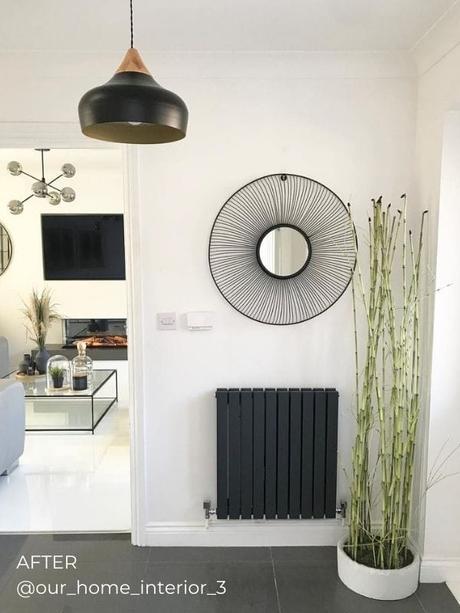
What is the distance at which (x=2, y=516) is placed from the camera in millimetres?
3049

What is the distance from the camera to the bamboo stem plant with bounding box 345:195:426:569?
2285 mm

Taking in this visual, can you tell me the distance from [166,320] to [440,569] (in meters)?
1.81

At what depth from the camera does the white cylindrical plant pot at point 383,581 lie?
230cm

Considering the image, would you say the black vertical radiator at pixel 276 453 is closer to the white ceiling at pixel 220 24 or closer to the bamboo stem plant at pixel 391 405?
the bamboo stem plant at pixel 391 405

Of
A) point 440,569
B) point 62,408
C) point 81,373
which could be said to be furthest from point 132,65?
point 62,408

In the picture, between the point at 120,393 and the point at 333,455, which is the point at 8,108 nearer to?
the point at 333,455

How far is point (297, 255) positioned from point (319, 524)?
1.45m

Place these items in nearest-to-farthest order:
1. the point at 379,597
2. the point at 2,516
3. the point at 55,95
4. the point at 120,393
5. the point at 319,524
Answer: the point at 379,597 → the point at 55,95 → the point at 319,524 → the point at 2,516 → the point at 120,393

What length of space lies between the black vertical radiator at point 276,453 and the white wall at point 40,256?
3.65m

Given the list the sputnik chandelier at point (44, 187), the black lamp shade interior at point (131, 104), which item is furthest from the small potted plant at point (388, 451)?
the sputnik chandelier at point (44, 187)

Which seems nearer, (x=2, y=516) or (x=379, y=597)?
(x=379, y=597)

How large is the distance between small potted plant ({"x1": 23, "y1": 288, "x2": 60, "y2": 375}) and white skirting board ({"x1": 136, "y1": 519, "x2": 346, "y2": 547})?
10.3 ft

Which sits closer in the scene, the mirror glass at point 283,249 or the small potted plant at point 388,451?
the small potted plant at point 388,451

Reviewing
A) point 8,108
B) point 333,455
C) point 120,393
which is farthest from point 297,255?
point 120,393
